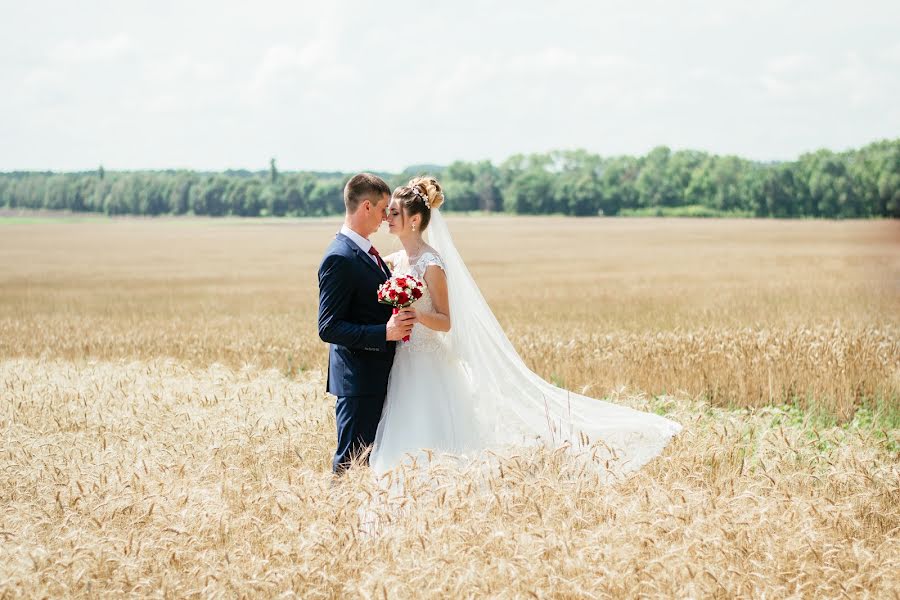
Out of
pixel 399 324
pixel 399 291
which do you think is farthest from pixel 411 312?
pixel 399 291

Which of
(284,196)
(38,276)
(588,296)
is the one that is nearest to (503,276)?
(588,296)

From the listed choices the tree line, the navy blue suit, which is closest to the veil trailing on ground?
the navy blue suit

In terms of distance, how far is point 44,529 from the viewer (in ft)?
18.2

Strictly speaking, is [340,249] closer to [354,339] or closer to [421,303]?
[354,339]

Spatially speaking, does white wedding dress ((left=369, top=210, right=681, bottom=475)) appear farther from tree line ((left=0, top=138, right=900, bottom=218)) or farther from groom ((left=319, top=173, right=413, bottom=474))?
tree line ((left=0, top=138, right=900, bottom=218))

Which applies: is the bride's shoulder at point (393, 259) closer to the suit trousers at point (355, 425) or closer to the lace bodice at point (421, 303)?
the lace bodice at point (421, 303)

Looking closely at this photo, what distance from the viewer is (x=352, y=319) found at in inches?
219

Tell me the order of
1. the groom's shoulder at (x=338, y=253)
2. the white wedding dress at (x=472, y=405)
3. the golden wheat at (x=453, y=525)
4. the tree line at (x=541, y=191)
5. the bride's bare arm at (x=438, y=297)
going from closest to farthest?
the golden wheat at (x=453, y=525) → the groom's shoulder at (x=338, y=253) → the bride's bare arm at (x=438, y=297) → the white wedding dress at (x=472, y=405) → the tree line at (x=541, y=191)

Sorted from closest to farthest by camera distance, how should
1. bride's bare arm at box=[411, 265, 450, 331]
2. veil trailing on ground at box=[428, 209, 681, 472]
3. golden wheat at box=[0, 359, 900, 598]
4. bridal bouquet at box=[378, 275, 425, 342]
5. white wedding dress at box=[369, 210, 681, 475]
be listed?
golden wheat at box=[0, 359, 900, 598], bridal bouquet at box=[378, 275, 425, 342], bride's bare arm at box=[411, 265, 450, 331], white wedding dress at box=[369, 210, 681, 475], veil trailing on ground at box=[428, 209, 681, 472]

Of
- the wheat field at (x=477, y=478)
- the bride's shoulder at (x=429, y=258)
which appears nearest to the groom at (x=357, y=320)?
the bride's shoulder at (x=429, y=258)

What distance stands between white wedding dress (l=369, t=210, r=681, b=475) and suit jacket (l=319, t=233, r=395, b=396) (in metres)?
0.26

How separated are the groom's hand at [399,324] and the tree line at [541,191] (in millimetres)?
87769

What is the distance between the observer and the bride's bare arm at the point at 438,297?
5.69 metres

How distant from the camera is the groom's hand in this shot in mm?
5363
